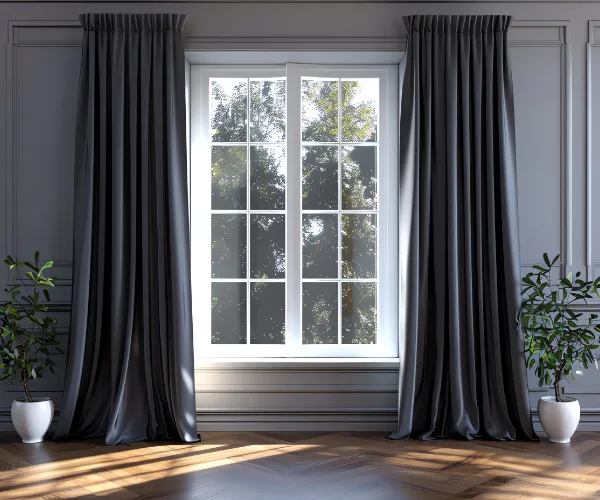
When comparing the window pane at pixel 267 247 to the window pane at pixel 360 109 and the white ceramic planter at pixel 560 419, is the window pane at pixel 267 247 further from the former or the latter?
the white ceramic planter at pixel 560 419

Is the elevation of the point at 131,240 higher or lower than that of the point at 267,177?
lower

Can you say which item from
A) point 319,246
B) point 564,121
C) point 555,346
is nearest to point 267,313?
point 319,246

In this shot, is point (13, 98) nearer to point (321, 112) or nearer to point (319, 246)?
point (321, 112)

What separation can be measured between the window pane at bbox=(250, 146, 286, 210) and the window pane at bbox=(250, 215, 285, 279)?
0.33ft

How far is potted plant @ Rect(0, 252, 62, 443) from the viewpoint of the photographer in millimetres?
3562

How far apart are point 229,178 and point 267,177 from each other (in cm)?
27

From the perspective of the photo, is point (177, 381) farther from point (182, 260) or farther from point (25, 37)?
point (25, 37)

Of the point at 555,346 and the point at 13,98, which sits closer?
the point at 555,346

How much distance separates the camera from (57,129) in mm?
3957

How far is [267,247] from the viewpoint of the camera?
13.7 ft

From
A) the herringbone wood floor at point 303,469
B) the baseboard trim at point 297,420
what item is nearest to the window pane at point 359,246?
the baseboard trim at point 297,420

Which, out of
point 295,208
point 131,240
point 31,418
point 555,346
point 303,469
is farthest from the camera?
point 295,208

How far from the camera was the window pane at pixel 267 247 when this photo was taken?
416 cm

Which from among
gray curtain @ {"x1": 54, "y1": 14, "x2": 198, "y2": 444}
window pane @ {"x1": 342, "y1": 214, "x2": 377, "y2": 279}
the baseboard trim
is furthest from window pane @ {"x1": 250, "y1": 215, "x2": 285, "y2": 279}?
the baseboard trim
